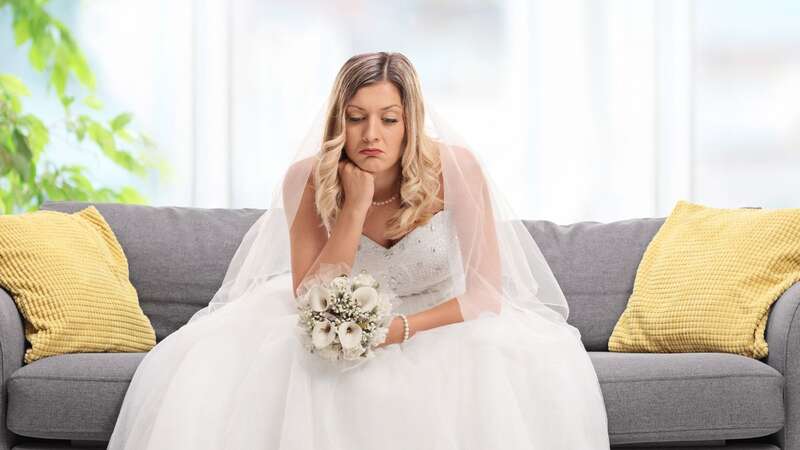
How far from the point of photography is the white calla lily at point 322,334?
2.06 m

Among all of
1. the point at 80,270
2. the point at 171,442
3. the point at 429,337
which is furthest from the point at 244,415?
the point at 80,270

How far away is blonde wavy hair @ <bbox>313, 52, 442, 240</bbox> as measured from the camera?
2.46 meters

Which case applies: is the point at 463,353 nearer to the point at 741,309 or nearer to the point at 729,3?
the point at 741,309

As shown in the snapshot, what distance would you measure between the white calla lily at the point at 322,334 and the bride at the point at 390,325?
10 centimetres

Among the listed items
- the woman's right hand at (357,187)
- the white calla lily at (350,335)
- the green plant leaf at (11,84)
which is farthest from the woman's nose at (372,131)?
the green plant leaf at (11,84)

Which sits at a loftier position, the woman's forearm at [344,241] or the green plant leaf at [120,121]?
the green plant leaf at [120,121]

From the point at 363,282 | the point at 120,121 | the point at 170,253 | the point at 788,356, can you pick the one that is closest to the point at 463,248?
the point at 363,282

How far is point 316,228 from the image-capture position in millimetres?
2580

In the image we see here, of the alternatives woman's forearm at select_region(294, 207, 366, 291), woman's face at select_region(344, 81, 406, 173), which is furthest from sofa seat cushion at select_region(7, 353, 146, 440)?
woman's face at select_region(344, 81, 406, 173)

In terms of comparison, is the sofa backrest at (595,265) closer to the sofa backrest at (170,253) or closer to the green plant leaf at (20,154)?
the sofa backrest at (170,253)

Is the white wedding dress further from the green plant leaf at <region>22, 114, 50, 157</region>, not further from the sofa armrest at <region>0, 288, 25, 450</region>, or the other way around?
the green plant leaf at <region>22, 114, 50, 157</region>

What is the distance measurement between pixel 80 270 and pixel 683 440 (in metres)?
1.75

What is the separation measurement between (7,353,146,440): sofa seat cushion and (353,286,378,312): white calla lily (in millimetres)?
746

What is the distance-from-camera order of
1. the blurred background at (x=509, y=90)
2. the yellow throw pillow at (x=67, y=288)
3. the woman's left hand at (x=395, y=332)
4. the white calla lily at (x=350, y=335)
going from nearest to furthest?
the white calla lily at (x=350, y=335)
the woman's left hand at (x=395, y=332)
the yellow throw pillow at (x=67, y=288)
the blurred background at (x=509, y=90)
